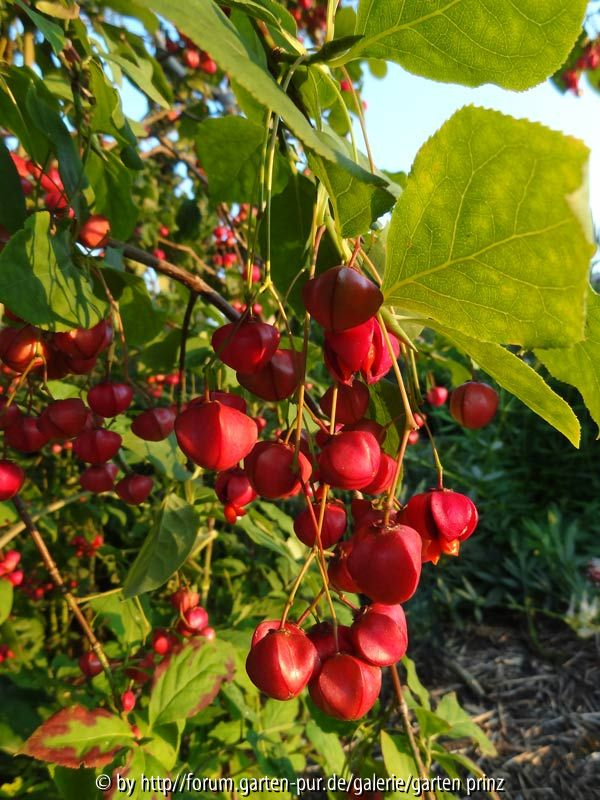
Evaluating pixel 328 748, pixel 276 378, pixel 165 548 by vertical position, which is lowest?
pixel 328 748

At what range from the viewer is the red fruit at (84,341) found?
65 cm

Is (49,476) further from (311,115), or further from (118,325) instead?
(311,115)

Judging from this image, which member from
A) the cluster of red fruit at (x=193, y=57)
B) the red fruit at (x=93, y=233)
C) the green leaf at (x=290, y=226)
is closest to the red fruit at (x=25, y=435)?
the red fruit at (x=93, y=233)

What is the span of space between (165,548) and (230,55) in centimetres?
56

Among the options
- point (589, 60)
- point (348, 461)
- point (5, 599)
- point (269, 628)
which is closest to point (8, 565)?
point (5, 599)

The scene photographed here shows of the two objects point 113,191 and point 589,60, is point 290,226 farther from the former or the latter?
point 589,60

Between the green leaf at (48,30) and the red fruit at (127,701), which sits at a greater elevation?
the green leaf at (48,30)

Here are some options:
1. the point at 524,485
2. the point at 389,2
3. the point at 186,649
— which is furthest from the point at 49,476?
the point at 524,485

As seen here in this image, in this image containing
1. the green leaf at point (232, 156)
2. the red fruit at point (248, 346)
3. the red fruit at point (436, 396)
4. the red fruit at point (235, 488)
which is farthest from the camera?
the red fruit at point (436, 396)

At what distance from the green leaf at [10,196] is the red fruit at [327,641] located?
545mm

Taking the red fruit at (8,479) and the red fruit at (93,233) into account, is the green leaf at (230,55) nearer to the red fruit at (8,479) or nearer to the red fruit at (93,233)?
the red fruit at (93,233)

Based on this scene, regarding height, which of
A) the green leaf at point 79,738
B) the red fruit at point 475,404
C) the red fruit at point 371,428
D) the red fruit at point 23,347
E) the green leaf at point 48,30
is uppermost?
the green leaf at point 48,30

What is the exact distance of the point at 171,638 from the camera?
1.23m

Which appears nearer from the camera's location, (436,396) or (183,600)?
(183,600)
